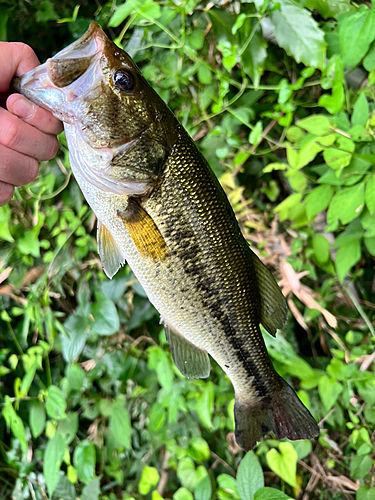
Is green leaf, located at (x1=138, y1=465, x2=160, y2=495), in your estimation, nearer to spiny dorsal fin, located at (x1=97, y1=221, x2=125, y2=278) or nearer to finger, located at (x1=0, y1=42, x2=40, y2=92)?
spiny dorsal fin, located at (x1=97, y1=221, x2=125, y2=278)

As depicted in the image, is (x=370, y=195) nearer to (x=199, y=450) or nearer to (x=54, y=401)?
(x=199, y=450)

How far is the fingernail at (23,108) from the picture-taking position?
682 mm

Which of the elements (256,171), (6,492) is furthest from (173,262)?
(6,492)

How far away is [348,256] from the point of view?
3.50 feet

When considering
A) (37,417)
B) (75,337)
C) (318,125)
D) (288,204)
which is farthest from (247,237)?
(37,417)

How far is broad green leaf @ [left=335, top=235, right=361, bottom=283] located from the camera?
41.7 inches

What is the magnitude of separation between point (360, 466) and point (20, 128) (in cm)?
136

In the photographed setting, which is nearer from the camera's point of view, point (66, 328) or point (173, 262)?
point (173, 262)

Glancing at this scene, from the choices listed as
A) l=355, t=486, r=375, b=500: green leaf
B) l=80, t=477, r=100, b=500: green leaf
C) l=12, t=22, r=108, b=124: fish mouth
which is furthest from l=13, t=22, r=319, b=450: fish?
l=80, t=477, r=100, b=500: green leaf

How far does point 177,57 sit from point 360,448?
4.66 ft

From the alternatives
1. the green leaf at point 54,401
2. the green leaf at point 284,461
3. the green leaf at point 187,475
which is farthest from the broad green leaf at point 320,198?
the green leaf at point 54,401

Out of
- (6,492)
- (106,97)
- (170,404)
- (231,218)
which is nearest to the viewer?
(106,97)

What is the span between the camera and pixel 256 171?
1409mm

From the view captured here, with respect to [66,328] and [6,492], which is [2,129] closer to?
[66,328]
